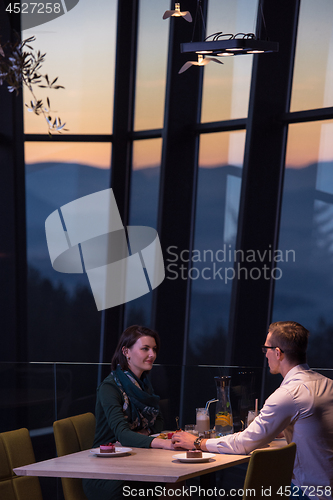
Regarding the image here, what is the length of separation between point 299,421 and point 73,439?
123 cm

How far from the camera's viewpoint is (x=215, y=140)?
5629mm

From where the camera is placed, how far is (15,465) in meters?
2.74

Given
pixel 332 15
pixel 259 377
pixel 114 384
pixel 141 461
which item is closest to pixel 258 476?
pixel 141 461

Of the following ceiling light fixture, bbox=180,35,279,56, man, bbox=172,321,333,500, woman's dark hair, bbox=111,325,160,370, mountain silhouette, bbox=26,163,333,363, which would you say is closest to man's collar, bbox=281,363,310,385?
man, bbox=172,321,333,500

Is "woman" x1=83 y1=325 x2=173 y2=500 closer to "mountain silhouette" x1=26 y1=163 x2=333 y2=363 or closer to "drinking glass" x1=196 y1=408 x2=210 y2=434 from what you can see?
"drinking glass" x1=196 y1=408 x2=210 y2=434

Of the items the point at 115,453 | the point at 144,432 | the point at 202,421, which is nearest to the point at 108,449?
the point at 115,453

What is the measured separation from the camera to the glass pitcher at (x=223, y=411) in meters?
3.14

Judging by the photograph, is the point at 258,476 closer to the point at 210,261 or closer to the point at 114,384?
the point at 114,384

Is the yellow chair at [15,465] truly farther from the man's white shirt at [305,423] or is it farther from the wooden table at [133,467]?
the man's white shirt at [305,423]

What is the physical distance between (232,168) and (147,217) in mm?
1022

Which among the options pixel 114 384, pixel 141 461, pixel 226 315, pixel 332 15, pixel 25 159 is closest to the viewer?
pixel 141 461

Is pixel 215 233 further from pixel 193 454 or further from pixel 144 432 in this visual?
pixel 193 454

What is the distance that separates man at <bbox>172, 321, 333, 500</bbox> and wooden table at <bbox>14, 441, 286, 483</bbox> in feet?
0.56

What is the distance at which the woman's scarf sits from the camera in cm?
320
